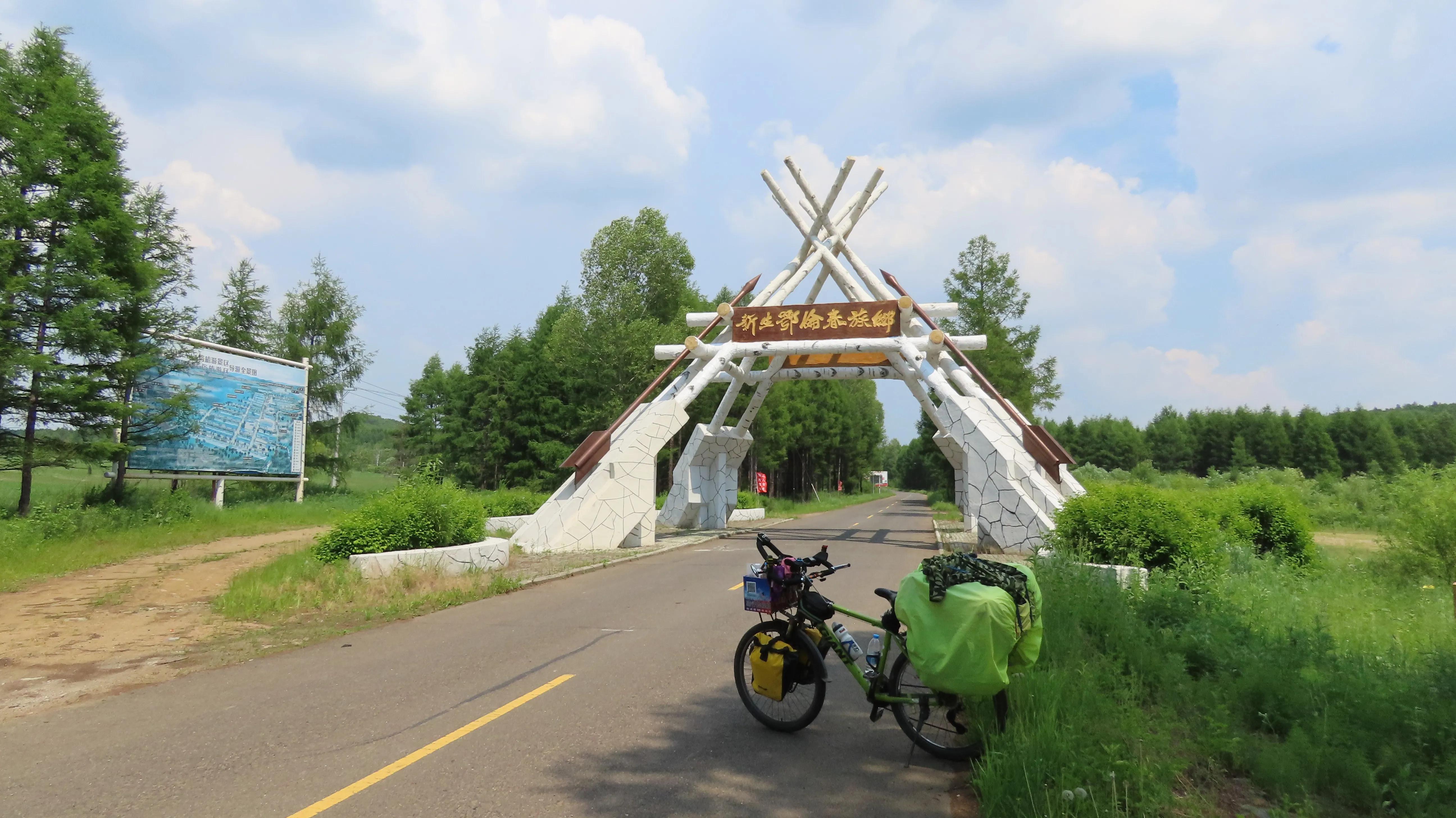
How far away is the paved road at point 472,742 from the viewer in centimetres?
436

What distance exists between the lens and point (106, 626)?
9.47 metres

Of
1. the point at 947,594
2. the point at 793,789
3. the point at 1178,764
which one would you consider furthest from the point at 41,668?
the point at 1178,764

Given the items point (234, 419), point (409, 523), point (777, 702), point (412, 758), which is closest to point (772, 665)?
point (777, 702)

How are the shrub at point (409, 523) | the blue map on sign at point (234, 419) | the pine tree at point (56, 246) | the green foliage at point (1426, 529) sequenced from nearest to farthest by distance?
the green foliage at point (1426, 529) → the shrub at point (409, 523) → the pine tree at point (56, 246) → the blue map on sign at point (234, 419)

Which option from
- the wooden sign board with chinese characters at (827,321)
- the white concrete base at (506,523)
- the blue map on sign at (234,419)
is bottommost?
the white concrete base at (506,523)

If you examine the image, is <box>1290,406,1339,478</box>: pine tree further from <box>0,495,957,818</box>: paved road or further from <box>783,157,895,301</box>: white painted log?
<box>0,495,957,818</box>: paved road

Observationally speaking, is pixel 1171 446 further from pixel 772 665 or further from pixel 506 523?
pixel 772 665

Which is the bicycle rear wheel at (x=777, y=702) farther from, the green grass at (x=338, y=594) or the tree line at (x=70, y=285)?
the tree line at (x=70, y=285)

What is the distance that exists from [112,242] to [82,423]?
13.8 ft

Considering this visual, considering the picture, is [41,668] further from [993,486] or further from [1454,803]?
[993,486]

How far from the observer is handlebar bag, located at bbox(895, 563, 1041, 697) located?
4.27m

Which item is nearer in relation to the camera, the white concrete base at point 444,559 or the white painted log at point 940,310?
the white concrete base at point 444,559

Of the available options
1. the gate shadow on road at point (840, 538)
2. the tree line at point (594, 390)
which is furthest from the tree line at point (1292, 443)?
the gate shadow on road at point (840, 538)

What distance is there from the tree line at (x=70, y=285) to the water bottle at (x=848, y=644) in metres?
18.5
